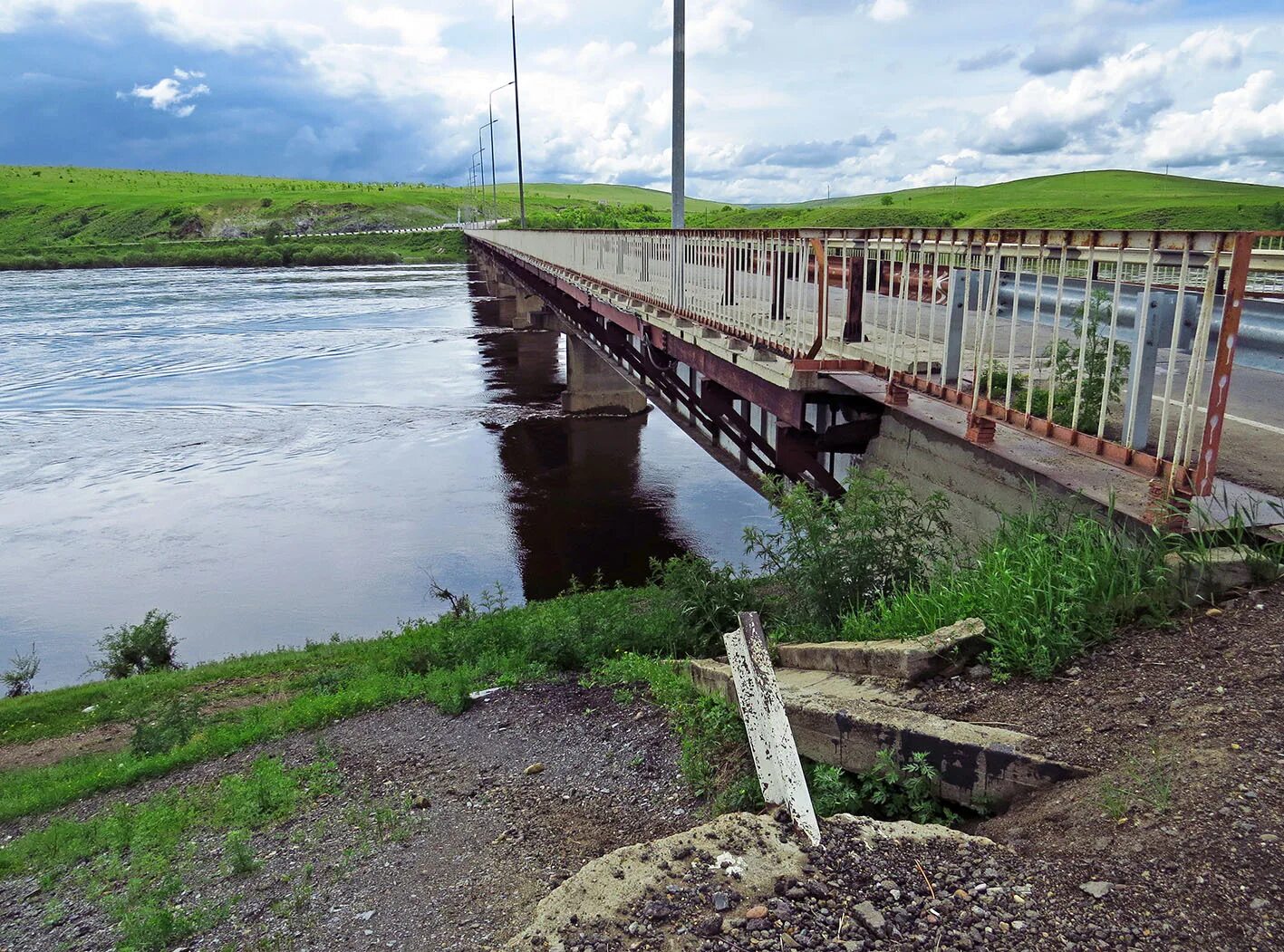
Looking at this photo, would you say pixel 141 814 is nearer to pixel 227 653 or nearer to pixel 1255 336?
pixel 227 653

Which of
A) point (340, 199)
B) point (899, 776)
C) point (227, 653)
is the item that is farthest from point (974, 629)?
point (340, 199)

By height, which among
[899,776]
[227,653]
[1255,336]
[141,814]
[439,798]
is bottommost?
[227,653]

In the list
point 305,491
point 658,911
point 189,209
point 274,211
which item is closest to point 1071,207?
point 305,491

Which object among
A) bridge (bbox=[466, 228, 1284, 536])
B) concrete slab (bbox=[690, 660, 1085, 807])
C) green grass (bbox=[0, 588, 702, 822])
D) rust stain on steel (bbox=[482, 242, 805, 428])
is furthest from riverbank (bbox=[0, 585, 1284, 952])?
rust stain on steel (bbox=[482, 242, 805, 428])

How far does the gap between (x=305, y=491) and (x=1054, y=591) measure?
18.4 metres

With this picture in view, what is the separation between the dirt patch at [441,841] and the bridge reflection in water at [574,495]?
7.74m

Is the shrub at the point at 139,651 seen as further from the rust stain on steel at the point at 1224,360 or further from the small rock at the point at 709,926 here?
the rust stain on steel at the point at 1224,360

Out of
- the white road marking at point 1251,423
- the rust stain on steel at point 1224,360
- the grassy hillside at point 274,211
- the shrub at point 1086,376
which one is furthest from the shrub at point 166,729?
the grassy hillside at point 274,211

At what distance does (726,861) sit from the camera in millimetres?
3201

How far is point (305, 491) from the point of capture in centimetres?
2045

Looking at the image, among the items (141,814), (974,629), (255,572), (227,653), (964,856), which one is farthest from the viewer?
(255,572)

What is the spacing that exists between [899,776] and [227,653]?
38.4 feet

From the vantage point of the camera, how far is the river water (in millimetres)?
15016

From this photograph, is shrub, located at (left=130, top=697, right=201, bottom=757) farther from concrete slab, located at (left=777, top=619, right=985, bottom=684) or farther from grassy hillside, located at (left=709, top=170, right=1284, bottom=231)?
grassy hillside, located at (left=709, top=170, right=1284, bottom=231)
